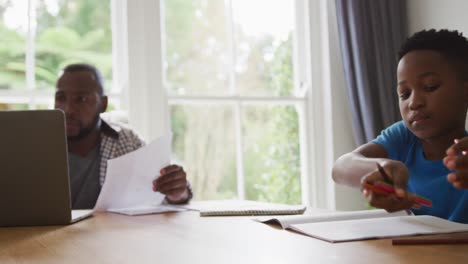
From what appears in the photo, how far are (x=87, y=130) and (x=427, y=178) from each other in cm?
124

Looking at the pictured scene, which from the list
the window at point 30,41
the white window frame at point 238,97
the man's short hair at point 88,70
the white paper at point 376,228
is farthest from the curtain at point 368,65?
the white paper at point 376,228

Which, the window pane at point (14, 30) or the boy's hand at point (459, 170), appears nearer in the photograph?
the boy's hand at point (459, 170)

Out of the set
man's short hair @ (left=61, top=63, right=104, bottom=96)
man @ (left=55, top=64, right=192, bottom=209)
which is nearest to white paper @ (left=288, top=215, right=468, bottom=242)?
man @ (left=55, top=64, right=192, bottom=209)

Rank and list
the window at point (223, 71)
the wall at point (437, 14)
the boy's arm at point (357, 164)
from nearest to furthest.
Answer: the boy's arm at point (357, 164) < the window at point (223, 71) < the wall at point (437, 14)

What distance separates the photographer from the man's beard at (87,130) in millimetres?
2074

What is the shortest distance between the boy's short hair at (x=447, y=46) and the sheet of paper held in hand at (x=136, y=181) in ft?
2.27

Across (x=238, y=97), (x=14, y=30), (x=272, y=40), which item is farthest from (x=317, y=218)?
(x=272, y=40)

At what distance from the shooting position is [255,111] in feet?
14.3

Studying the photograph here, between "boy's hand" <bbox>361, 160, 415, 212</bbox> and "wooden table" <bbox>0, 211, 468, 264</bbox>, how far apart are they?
0.06 m

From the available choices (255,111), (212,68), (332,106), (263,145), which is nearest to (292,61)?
(332,106)

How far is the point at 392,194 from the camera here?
88cm

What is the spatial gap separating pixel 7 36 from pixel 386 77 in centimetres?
190

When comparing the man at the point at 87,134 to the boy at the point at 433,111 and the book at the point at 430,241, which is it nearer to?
the boy at the point at 433,111

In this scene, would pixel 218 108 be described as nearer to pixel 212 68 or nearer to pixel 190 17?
pixel 212 68
